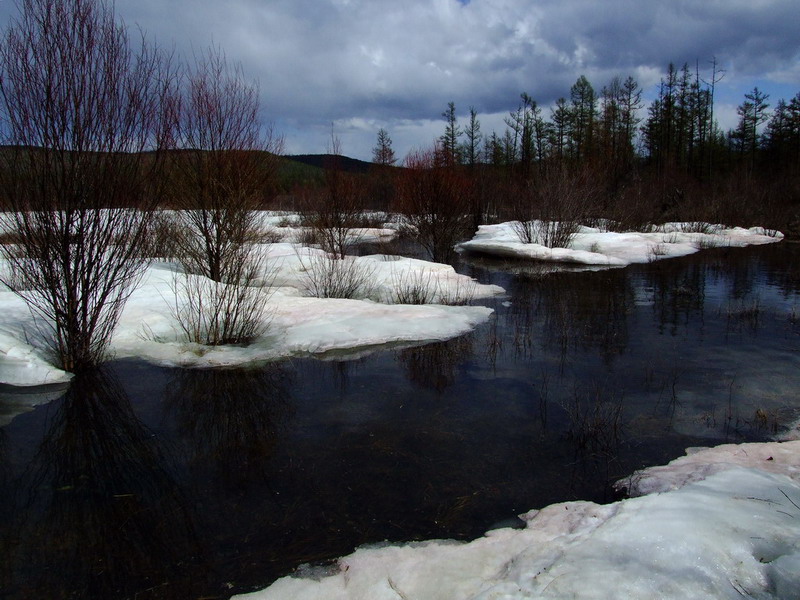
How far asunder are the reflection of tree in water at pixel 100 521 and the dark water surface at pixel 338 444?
0.5 inches

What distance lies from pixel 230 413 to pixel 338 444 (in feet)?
4.83

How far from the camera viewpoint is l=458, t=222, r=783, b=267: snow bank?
1797 centimetres

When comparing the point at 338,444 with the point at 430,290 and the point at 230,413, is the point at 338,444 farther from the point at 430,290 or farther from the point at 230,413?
the point at 430,290

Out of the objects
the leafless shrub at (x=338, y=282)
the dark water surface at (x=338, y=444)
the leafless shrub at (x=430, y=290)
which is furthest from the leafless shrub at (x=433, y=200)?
the dark water surface at (x=338, y=444)

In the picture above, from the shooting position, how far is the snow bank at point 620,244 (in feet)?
59.0

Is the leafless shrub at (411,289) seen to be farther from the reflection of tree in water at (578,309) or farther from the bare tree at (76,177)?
the bare tree at (76,177)

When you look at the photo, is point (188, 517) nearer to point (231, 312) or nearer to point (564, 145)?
point (231, 312)

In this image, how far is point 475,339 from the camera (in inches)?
324

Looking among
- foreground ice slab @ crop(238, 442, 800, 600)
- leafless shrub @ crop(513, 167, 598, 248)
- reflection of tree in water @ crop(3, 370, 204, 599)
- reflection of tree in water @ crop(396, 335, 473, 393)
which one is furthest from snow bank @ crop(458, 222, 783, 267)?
reflection of tree in water @ crop(3, 370, 204, 599)

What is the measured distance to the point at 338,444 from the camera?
4766mm

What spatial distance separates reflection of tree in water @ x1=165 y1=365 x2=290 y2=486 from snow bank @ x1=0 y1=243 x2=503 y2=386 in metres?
0.51

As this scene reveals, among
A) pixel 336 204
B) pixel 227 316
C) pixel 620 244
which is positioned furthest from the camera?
pixel 620 244

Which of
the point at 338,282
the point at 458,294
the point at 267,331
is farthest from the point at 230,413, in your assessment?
the point at 458,294

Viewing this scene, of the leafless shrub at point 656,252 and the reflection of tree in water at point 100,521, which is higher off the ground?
the leafless shrub at point 656,252
